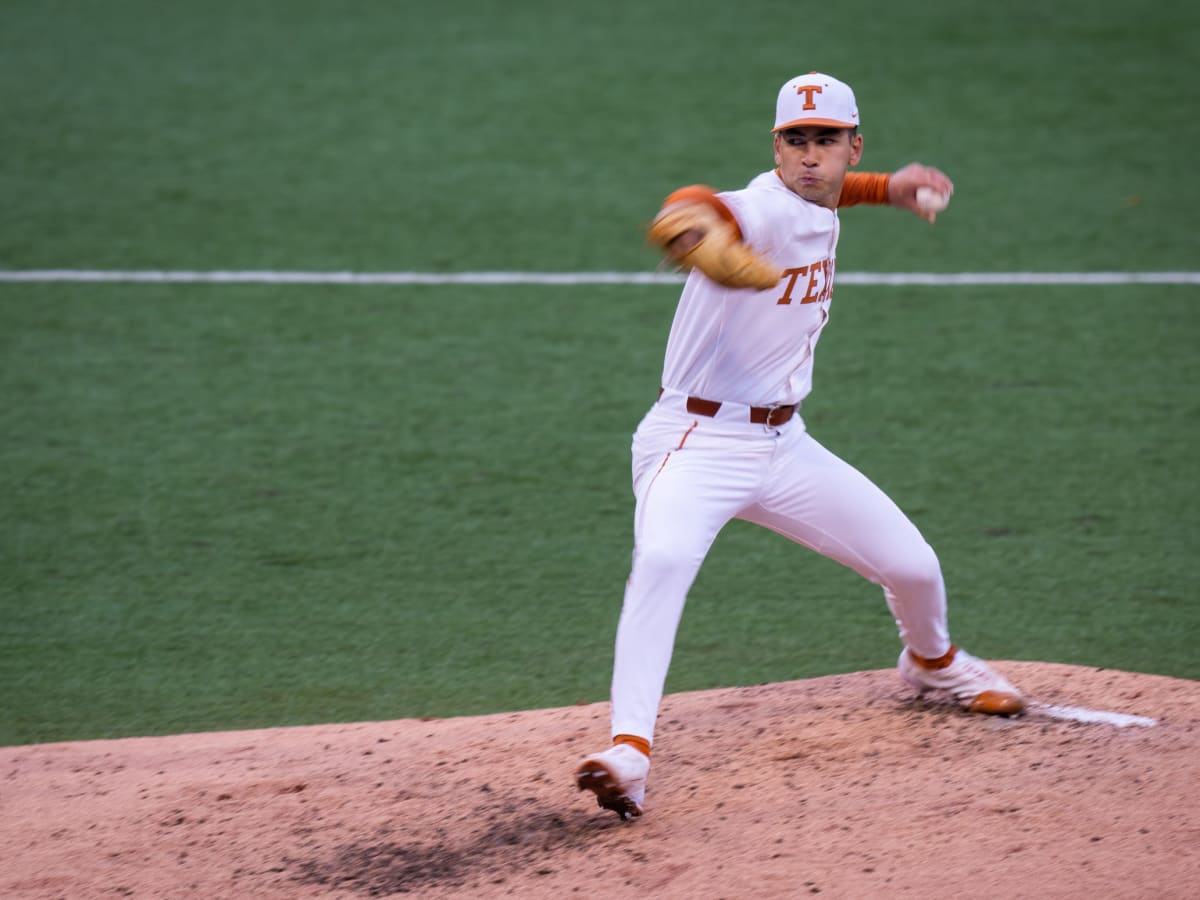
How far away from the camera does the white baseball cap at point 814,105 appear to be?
3869mm

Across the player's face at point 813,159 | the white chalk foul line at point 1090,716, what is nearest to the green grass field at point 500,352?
the white chalk foul line at point 1090,716

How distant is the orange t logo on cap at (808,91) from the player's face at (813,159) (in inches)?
2.2

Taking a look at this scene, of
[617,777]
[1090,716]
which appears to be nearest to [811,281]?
[617,777]

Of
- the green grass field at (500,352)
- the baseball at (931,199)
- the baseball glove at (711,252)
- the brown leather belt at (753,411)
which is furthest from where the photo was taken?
the green grass field at (500,352)

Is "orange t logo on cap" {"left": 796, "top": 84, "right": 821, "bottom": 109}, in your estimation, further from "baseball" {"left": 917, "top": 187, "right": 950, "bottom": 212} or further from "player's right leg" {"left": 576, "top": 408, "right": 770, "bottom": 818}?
"player's right leg" {"left": 576, "top": 408, "right": 770, "bottom": 818}

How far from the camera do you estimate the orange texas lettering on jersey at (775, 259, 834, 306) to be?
3.86 meters

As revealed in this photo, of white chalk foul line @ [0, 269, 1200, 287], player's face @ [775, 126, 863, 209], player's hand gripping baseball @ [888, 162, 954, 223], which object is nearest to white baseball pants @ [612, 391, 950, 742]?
player's face @ [775, 126, 863, 209]

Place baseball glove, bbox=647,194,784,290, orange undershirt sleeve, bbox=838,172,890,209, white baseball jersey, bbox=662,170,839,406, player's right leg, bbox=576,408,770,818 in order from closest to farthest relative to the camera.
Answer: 1. baseball glove, bbox=647,194,784,290
2. player's right leg, bbox=576,408,770,818
3. white baseball jersey, bbox=662,170,839,406
4. orange undershirt sleeve, bbox=838,172,890,209

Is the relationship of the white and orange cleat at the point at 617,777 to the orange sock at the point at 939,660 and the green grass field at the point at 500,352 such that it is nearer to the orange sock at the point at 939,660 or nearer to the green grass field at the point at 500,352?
the orange sock at the point at 939,660

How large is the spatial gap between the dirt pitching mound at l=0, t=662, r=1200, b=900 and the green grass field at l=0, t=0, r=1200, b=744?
549mm

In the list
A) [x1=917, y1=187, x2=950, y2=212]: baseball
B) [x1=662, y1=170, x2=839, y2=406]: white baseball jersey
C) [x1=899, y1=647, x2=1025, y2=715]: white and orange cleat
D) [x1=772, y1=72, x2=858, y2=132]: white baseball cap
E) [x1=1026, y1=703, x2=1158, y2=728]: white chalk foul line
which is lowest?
[x1=1026, y1=703, x2=1158, y2=728]: white chalk foul line

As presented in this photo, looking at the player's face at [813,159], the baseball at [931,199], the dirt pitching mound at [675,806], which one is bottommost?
the dirt pitching mound at [675,806]

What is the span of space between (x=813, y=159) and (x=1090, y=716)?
1.69m

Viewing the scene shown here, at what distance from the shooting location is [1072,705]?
4352 mm
